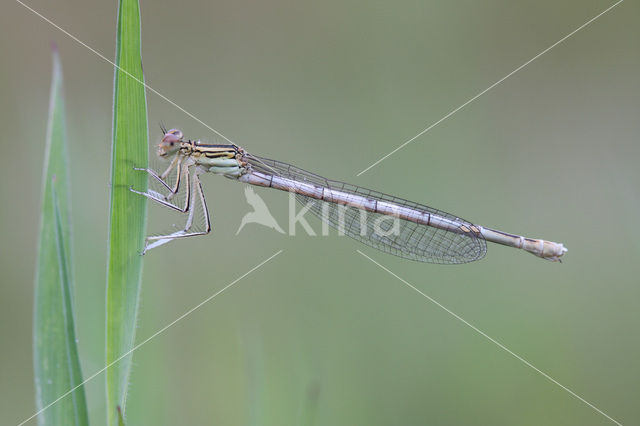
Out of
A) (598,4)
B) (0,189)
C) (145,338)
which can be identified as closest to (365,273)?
(145,338)

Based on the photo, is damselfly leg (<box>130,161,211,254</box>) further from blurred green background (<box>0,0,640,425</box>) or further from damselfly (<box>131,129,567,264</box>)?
blurred green background (<box>0,0,640,425</box>)

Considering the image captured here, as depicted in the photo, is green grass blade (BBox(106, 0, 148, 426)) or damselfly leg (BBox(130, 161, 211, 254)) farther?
damselfly leg (BBox(130, 161, 211, 254))

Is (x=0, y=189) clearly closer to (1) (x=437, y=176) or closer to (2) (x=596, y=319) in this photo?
(1) (x=437, y=176)

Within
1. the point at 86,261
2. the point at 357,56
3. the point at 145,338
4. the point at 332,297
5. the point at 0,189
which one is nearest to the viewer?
the point at 145,338

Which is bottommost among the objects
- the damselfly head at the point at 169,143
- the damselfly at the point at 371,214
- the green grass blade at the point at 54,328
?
the green grass blade at the point at 54,328

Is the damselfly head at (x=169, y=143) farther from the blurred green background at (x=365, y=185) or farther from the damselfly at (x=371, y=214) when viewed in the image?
the blurred green background at (x=365, y=185)

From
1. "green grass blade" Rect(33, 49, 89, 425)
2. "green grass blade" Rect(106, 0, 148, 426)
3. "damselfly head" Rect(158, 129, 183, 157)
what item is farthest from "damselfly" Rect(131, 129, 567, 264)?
"green grass blade" Rect(33, 49, 89, 425)

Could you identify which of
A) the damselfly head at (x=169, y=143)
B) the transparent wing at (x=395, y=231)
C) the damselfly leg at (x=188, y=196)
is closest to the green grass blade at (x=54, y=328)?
the damselfly leg at (x=188, y=196)
